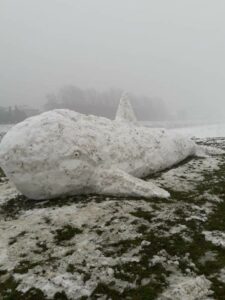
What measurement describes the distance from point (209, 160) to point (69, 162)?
26.2 feet

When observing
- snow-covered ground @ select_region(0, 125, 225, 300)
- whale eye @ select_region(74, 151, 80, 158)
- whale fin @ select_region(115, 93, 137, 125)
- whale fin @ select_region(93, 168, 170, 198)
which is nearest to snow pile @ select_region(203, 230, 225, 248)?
snow-covered ground @ select_region(0, 125, 225, 300)

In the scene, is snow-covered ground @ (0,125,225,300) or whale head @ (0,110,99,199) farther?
whale head @ (0,110,99,199)

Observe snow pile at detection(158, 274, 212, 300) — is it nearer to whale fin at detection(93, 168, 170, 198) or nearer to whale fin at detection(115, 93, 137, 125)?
whale fin at detection(93, 168, 170, 198)

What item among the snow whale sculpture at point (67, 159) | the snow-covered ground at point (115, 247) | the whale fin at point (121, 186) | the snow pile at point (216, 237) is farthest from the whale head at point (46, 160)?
the snow pile at point (216, 237)

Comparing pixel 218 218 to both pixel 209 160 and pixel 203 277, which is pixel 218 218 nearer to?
A: pixel 203 277

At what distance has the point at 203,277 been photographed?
746 cm

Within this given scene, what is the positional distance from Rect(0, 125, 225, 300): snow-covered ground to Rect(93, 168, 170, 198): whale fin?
14.9 inches

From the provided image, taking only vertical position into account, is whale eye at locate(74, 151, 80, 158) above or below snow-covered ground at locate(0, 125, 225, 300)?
above

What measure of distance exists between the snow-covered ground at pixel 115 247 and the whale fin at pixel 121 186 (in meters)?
0.38

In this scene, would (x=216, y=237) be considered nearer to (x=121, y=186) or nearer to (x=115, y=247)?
(x=115, y=247)

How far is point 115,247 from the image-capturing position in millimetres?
8906

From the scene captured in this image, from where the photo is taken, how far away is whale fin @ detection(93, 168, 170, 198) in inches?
484

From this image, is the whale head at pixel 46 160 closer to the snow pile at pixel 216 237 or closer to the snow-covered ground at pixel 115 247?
the snow-covered ground at pixel 115 247

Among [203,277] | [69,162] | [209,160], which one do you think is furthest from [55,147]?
[209,160]
